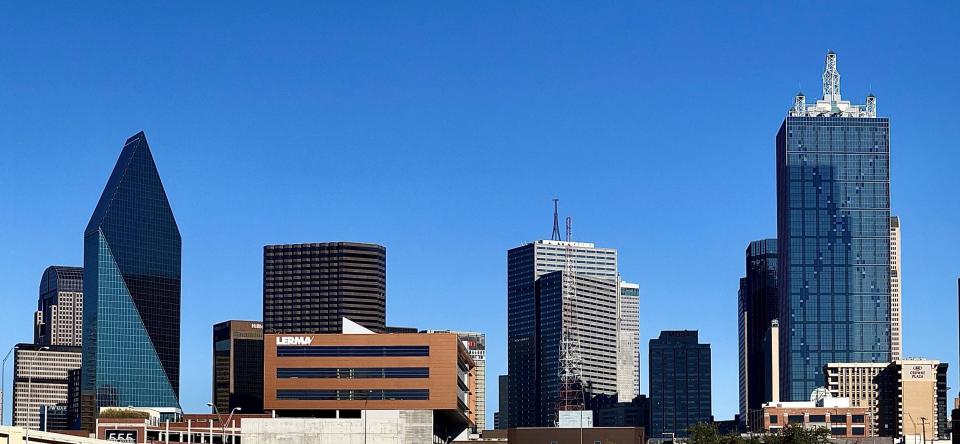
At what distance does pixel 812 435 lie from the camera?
19962cm

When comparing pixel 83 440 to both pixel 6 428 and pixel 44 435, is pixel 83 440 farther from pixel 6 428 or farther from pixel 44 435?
pixel 6 428

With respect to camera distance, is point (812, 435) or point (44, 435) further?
point (812, 435)

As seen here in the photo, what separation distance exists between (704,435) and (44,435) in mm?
70678

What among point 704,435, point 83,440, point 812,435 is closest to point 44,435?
point 83,440

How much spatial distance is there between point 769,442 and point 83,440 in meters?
75.4

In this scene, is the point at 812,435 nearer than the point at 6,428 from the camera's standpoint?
No

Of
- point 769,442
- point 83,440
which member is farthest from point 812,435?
point 83,440

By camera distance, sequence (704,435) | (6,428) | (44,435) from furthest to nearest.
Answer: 1. (704,435)
2. (44,435)
3. (6,428)

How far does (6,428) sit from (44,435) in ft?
43.3

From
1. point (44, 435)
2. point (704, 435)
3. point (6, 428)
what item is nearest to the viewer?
point (6, 428)

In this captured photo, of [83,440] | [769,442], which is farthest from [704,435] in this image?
[83,440]

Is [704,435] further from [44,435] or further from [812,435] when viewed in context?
[44,435]

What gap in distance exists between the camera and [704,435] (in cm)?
19162

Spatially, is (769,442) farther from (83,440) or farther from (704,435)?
(83,440)
